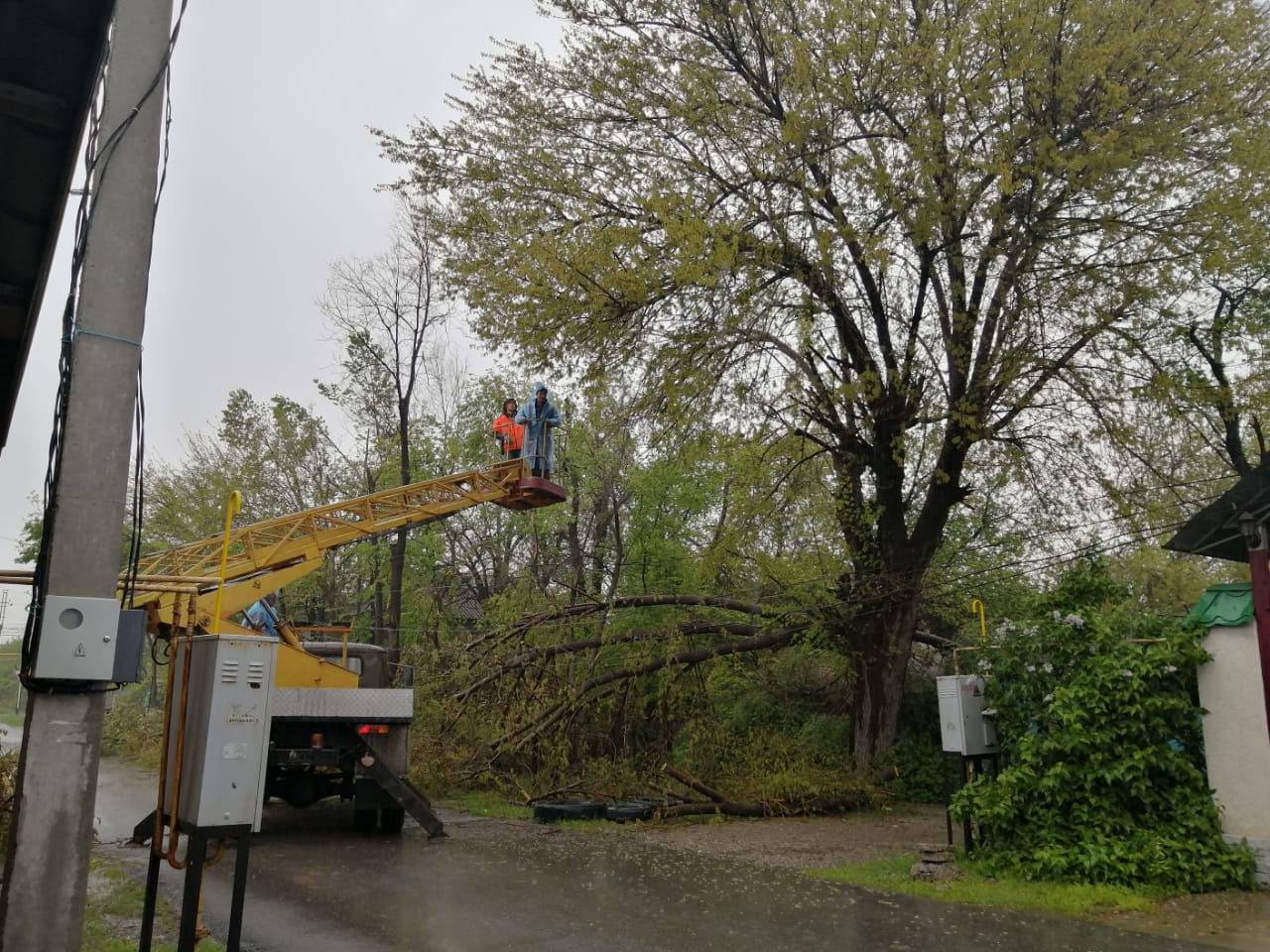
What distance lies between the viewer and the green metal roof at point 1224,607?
8.75m

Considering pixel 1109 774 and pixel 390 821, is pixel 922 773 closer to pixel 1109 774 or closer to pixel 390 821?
pixel 1109 774

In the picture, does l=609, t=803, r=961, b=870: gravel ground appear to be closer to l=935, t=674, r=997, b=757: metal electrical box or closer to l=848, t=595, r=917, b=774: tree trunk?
l=848, t=595, r=917, b=774: tree trunk

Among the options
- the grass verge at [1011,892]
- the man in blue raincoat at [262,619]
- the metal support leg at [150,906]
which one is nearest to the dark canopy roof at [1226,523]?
the grass verge at [1011,892]

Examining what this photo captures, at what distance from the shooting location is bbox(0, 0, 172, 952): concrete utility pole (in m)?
3.76

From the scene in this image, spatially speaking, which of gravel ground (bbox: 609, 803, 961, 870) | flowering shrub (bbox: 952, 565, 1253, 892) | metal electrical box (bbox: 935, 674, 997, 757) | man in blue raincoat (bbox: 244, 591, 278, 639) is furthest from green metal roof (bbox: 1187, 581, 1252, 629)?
man in blue raincoat (bbox: 244, 591, 278, 639)

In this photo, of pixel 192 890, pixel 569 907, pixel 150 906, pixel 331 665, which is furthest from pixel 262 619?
pixel 192 890

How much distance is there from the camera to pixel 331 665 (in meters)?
12.5

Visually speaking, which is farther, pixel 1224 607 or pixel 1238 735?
pixel 1224 607

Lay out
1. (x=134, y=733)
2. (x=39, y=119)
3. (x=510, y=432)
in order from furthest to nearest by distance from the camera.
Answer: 1. (x=134, y=733)
2. (x=510, y=432)
3. (x=39, y=119)

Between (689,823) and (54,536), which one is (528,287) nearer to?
(689,823)

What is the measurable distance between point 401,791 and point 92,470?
8.58 meters

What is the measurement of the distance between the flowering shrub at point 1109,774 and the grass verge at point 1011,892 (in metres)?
0.22

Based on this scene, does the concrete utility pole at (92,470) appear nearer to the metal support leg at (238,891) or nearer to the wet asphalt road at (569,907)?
the metal support leg at (238,891)

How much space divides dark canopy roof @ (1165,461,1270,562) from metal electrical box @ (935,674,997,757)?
251cm
